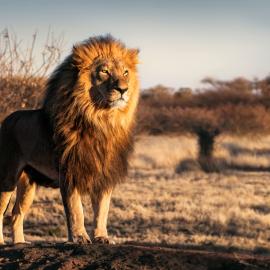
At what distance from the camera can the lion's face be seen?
19.1 feet

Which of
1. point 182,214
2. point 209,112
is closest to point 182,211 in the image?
point 182,214

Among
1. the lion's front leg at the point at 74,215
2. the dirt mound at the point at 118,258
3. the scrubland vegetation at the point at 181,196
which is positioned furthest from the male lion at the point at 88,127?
the scrubland vegetation at the point at 181,196

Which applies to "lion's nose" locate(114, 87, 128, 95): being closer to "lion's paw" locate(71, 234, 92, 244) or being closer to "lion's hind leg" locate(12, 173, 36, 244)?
"lion's paw" locate(71, 234, 92, 244)

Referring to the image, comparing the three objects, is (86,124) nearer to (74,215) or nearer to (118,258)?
(74,215)

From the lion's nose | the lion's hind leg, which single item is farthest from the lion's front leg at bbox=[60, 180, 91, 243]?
the lion's hind leg

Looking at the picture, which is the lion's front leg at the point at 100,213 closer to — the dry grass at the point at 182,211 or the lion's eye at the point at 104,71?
the lion's eye at the point at 104,71

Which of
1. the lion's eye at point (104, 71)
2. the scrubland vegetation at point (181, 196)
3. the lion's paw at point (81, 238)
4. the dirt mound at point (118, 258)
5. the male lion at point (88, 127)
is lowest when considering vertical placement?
the scrubland vegetation at point (181, 196)

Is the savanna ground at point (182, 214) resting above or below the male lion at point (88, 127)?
below

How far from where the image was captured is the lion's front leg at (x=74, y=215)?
5578 millimetres

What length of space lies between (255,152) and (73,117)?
84.1 ft

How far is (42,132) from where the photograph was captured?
6156 millimetres

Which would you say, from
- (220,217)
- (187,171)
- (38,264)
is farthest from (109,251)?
(187,171)

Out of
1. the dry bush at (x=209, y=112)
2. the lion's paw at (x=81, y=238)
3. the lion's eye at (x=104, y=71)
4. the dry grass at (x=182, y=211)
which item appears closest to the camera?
the lion's paw at (x=81, y=238)

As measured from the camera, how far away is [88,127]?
19.4 ft
